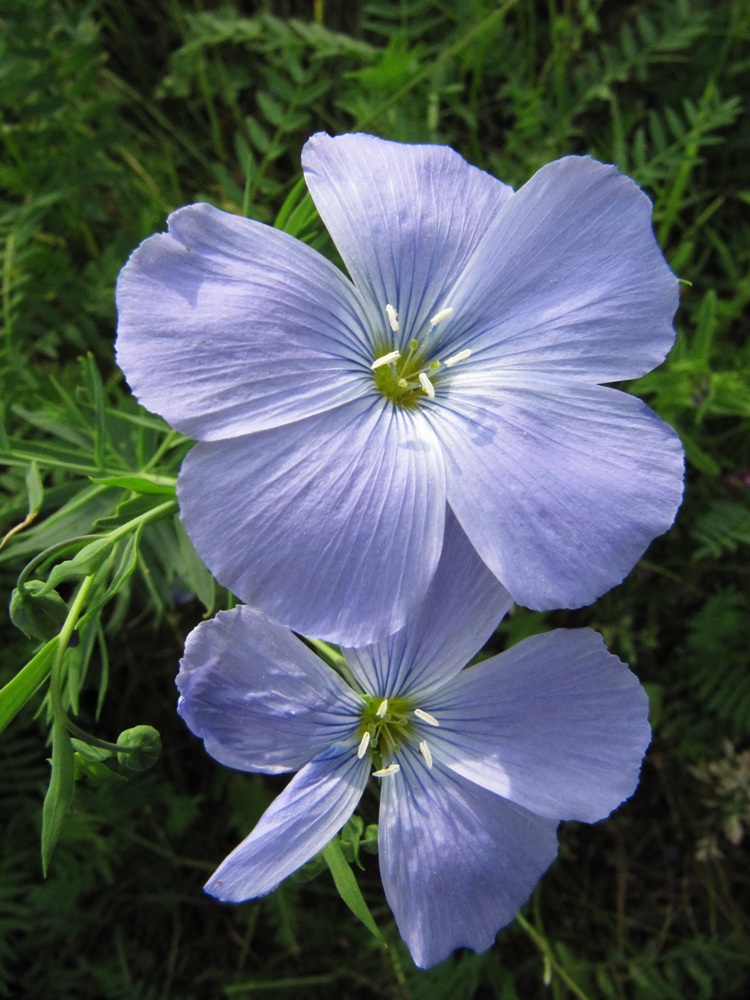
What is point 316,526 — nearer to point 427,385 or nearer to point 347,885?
point 427,385

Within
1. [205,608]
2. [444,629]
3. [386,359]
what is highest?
[386,359]

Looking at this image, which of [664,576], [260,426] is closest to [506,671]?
[260,426]

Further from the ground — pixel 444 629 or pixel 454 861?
pixel 444 629

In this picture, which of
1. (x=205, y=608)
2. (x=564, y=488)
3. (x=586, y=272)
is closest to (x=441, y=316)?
(x=586, y=272)

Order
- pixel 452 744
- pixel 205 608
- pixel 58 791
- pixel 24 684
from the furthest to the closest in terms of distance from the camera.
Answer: pixel 205 608 < pixel 452 744 < pixel 24 684 < pixel 58 791

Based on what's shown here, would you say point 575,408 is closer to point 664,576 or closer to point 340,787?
point 340,787

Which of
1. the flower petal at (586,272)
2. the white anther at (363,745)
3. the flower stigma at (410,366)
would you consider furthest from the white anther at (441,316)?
the white anther at (363,745)

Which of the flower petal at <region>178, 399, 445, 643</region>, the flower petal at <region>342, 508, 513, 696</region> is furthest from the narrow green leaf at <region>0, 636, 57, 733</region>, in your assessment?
the flower petal at <region>342, 508, 513, 696</region>
